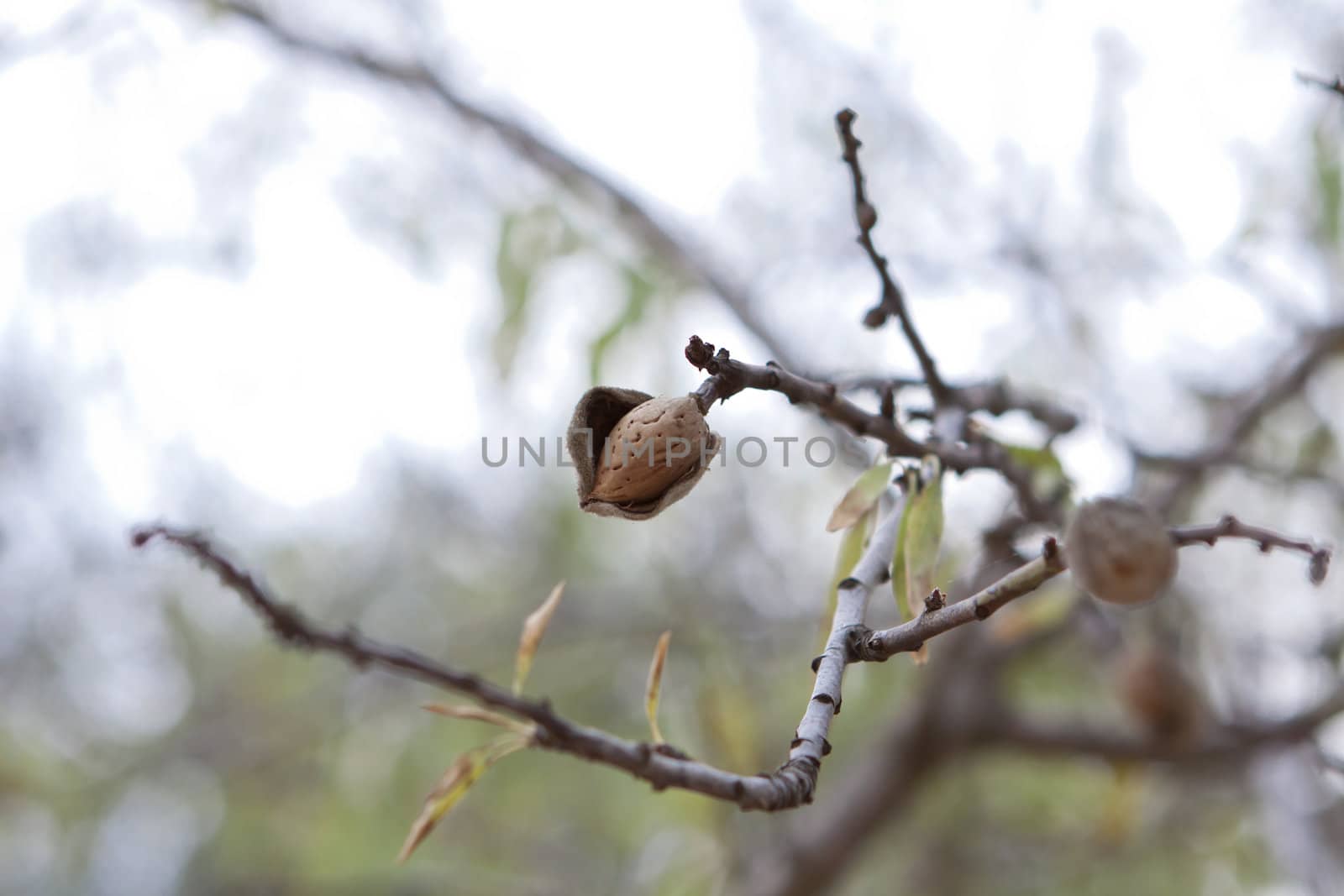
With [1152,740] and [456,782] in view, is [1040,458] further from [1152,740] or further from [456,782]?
[1152,740]

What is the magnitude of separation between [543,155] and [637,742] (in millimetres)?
1704

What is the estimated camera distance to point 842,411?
39.9 inches

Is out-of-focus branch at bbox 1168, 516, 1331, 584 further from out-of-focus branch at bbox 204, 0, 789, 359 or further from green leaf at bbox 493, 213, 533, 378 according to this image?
green leaf at bbox 493, 213, 533, 378

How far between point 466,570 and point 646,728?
2.18 m

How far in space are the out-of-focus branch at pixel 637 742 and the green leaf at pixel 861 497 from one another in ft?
0.10

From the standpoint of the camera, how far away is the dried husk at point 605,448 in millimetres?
992

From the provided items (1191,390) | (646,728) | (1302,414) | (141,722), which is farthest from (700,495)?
(141,722)

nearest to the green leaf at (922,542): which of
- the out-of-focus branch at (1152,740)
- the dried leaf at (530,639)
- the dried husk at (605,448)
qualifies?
the dried husk at (605,448)

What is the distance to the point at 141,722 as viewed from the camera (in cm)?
501

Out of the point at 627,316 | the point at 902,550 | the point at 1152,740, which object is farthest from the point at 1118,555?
the point at 1152,740

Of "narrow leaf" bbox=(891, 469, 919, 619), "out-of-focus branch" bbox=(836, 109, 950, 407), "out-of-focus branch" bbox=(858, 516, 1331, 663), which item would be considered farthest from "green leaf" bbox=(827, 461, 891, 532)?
"out-of-focus branch" bbox=(858, 516, 1331, 663)

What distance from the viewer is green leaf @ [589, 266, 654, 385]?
1.94m

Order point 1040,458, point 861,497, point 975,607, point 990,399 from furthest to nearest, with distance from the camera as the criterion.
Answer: point 990,399
point 1040,458
point 861,497
point 975,607

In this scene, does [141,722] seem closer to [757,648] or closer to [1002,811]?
[757,648]
